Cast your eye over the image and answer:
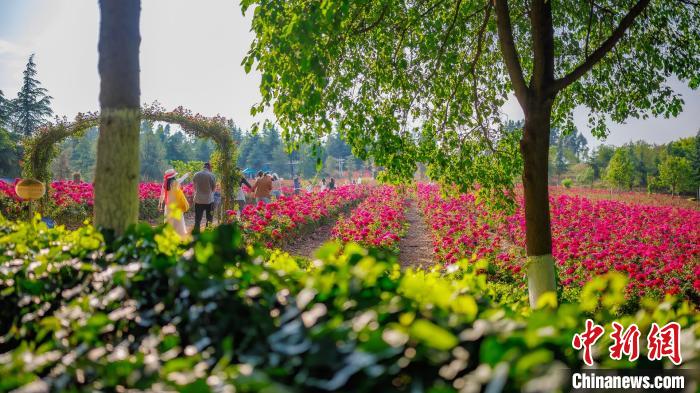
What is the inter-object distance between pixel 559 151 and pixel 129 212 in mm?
97256

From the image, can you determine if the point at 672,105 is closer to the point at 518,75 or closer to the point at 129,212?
the point at 518,75

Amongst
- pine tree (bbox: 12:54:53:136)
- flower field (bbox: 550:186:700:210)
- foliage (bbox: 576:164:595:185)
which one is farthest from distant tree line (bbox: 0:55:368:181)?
foliage (bbox: 576:164:595:185)

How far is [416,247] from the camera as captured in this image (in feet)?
39.1

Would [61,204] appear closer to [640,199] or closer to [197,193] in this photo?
[197,193]

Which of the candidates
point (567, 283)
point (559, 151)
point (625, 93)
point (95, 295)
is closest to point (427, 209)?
point (567, 283)

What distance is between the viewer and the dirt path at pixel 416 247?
1005cm

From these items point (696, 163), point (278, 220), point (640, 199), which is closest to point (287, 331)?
point (278, 220)

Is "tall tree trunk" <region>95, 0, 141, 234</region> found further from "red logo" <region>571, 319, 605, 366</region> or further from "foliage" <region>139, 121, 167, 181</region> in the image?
"foliage" <region>139, 121, 167, 181</region>

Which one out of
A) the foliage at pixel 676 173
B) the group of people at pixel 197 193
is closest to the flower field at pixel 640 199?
the foliage at pixel 676 173

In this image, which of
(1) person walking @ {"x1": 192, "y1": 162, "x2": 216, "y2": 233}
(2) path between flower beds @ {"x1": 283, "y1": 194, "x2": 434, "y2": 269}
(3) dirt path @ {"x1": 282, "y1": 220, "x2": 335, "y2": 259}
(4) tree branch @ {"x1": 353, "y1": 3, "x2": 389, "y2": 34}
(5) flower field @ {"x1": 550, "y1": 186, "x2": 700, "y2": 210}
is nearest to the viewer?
(4) tree branch @ {"x1": 353, "y1": 3, "x2": 389, "y2": 34}

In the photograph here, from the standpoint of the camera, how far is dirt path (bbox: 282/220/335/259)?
437 inches

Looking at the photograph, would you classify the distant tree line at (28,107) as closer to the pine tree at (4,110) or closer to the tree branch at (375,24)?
the pine tree at (4,110)

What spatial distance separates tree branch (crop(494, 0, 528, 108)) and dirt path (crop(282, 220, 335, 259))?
660 centimetres

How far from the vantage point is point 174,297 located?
1.73 meters
